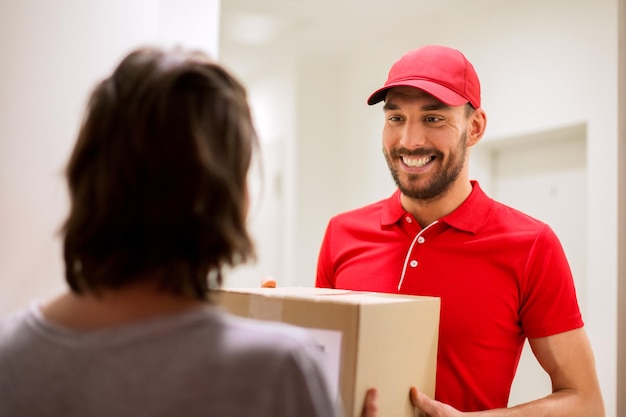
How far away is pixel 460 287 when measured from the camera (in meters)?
1.27

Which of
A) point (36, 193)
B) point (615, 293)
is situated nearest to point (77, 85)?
point (36, 193)

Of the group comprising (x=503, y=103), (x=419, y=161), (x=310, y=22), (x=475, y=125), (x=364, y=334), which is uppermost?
(x=310, y=22)

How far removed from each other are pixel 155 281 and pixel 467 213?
90 centimetres

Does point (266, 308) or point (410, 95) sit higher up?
point (410, 95)

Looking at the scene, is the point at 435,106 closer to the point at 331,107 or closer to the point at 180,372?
the point at 180,372

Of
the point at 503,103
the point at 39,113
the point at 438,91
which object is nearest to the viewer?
the point at 39,113

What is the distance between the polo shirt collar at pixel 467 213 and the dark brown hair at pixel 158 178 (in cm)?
80

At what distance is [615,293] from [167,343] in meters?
2.31

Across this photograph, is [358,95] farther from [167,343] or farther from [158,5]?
[167,343]

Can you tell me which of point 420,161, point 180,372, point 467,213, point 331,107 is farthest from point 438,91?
point 331,107

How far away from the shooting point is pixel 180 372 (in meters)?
0.58

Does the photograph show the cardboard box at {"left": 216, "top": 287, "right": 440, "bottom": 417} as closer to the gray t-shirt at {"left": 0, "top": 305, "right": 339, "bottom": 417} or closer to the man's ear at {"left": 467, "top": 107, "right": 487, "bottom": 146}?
the gray t-shirt at {"left": 0, "top": 305, "right": 339, "bottom": 417}

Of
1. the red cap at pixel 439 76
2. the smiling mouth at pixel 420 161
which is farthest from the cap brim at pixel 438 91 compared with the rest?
the smiling mouth at pixel 420 161

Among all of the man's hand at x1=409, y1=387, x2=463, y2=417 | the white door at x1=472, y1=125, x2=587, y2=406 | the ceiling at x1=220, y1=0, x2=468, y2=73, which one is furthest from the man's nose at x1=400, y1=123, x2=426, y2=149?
the ceiling at x1=220, y1=0, x2=468, y2=73
